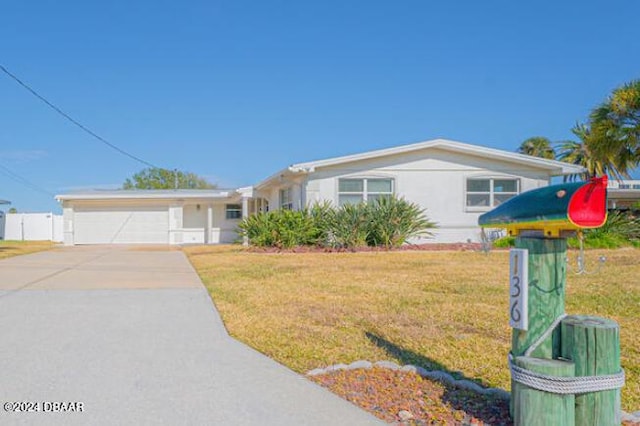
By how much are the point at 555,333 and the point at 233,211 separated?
2637 cm

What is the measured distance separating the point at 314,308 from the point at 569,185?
4.49 meters

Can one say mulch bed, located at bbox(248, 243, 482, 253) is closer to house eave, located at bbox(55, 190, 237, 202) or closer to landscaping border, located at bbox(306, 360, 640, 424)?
house eave, located at bbox(55, 190, 237, 202)

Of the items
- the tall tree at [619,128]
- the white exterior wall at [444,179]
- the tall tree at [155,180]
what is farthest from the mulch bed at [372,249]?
the tall tree at [155,180]

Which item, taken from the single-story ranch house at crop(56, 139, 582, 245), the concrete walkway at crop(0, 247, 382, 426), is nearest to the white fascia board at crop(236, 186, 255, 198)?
the single-story ranch house at crop(56, 139, 582, 245)

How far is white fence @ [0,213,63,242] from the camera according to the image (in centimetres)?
3625

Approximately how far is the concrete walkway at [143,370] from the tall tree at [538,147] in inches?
1583

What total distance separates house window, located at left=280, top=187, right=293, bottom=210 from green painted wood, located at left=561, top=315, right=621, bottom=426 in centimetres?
1878

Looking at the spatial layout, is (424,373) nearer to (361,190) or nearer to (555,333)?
(555,333)

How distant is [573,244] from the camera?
16.1 meters

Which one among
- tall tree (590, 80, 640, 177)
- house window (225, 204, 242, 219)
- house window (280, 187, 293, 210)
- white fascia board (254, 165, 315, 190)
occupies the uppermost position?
tall tree (590, 80, 640, 177)

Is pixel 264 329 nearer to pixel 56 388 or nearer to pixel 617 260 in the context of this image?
pixel 56 388

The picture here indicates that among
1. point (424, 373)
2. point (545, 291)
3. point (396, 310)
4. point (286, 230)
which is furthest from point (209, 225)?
point (545, 291)

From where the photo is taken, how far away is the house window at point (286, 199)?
21.8 metres

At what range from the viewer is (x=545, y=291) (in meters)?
3.09
